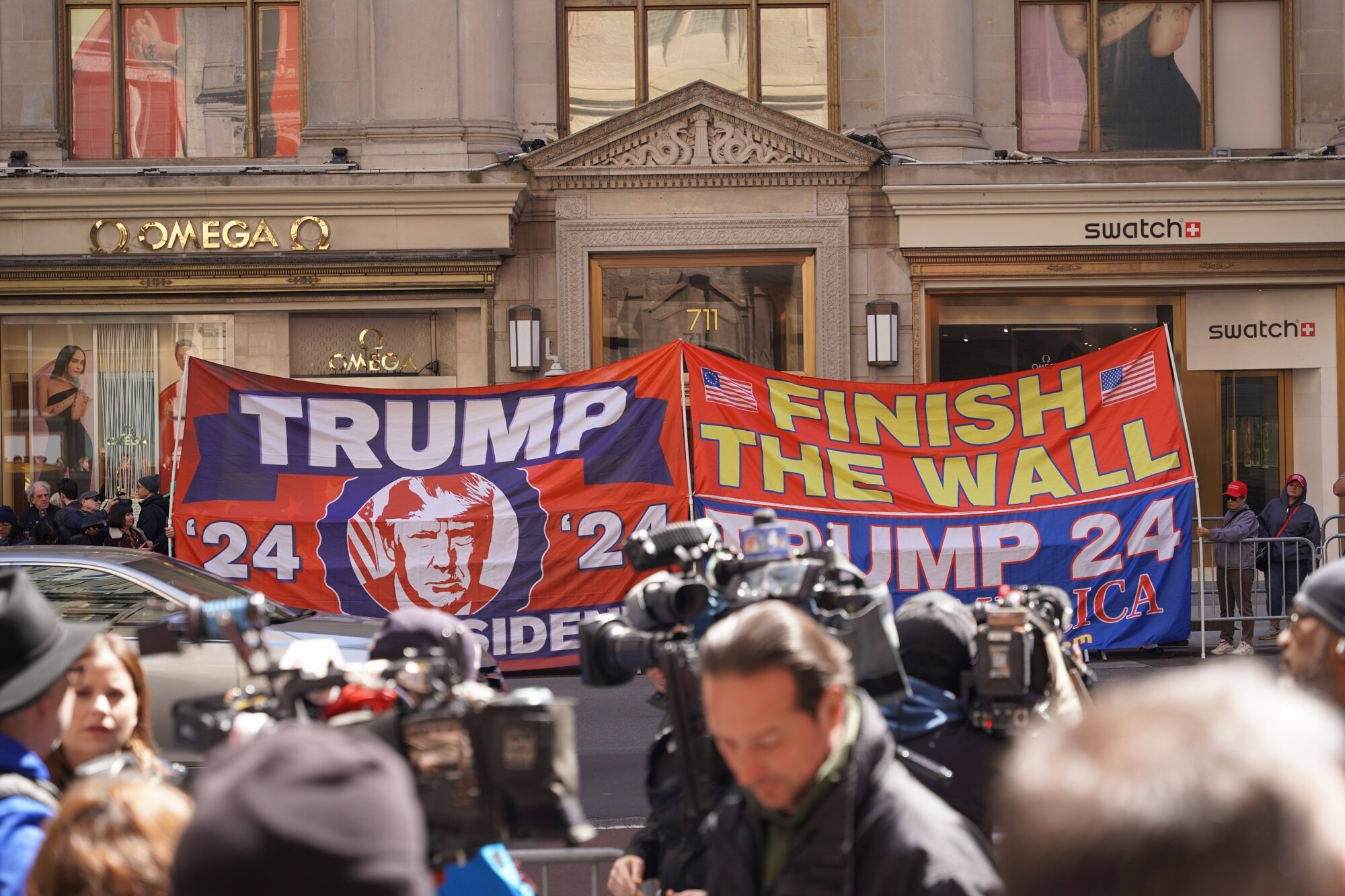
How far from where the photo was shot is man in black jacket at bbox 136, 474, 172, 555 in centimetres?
1287

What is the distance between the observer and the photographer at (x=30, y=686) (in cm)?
290

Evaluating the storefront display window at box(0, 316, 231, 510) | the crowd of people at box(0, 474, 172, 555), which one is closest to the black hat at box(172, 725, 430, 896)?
the crowd of people at box(0, 474, 172, 555)

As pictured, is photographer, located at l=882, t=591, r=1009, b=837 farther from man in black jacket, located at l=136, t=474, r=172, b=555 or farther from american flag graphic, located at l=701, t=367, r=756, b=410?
man in black jacket, located at l=136, t=474, r=172, b=555

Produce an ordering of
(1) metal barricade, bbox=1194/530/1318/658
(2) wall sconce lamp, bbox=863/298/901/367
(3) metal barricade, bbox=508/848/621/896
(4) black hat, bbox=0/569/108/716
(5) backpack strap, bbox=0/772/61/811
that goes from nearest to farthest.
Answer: (5) backpack strap, bbox=0/772/61/811 < (4) black hat, bbox=0/569/108/716 < (3) metal barricade, bbox=508/848/621/896 < (1) metal barricade, bbox=1194/530/1318/658 < (2) wall sconce lamp, bbox=863/298/901/367

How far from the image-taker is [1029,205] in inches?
632

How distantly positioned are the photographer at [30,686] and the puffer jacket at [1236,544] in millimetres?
11444

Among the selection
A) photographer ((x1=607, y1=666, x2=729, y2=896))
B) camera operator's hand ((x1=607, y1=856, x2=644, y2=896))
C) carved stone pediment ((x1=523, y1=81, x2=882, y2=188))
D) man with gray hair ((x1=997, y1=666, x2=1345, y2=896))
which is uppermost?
carved stone pediment ((x1=523, y1=81, x2=882, y2=188))

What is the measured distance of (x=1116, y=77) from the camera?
16984 millimetres

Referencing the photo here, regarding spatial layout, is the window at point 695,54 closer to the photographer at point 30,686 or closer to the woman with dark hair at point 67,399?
the woman with dark hair at point 67,399

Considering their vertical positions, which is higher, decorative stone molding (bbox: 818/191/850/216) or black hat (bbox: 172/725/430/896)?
decorative stone molding (bbox: 818/191/850/216)

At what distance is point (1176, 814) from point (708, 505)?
9816mm

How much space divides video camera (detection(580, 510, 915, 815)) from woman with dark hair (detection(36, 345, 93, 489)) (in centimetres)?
Result: 1460

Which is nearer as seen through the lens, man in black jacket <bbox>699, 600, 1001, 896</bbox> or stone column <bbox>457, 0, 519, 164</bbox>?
man in black jacket <bbox>699, 600, 1001, 896</bbox>

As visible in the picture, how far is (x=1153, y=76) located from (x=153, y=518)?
1274 centimetres
